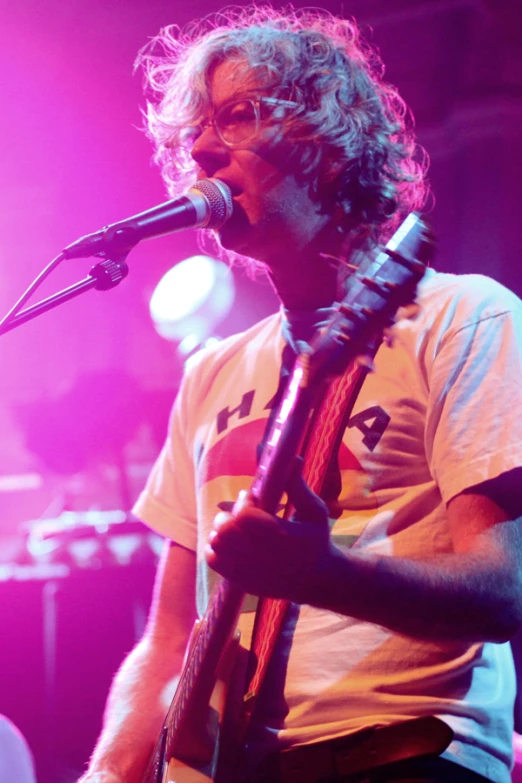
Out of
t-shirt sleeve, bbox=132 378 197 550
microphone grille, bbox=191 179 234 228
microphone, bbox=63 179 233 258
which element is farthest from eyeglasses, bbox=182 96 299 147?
t-shirt sleeve, bbox=132 378 197 550

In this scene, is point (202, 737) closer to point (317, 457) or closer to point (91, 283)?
point (317, 457)

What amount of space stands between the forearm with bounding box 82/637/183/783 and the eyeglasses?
121 centimetres

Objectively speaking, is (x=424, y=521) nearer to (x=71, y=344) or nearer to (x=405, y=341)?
(x=405, y=341)

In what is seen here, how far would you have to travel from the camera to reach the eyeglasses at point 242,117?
72.0 inches

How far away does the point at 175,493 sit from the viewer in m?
2.07

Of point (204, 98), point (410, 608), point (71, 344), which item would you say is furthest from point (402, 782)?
point (71, 344)

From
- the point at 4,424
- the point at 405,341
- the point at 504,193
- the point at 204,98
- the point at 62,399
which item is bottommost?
the point at 4,424

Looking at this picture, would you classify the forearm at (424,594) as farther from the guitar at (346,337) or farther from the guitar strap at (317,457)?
the guitar strap at (317,457)

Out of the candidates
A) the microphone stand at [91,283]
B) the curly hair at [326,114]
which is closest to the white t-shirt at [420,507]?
the curly hair at [326,114]

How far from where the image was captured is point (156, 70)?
8.61 ft

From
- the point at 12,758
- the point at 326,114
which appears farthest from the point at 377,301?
the point at 12,758

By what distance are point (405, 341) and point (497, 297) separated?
0.19 meters

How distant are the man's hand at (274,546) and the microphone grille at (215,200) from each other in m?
0.69

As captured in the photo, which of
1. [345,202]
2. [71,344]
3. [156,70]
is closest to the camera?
[345,202]
